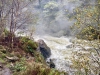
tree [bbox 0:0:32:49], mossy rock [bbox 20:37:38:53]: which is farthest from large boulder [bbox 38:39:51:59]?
tree [bbox 0:0:32:49]

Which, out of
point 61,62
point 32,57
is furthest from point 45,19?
point 32,57

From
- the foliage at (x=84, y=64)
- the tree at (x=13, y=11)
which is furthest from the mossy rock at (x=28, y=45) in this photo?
the foliage at (x=84, y=64)

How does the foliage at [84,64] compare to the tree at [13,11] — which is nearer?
the foliage at [84,64]

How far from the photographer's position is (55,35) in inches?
1101

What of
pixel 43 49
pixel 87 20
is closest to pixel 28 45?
pixel 43 49

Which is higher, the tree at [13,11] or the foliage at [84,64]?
the tree at [13,11]

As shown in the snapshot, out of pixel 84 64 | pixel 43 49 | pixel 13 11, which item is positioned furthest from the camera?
pixel 43 49

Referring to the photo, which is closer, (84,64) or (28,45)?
(84,64)

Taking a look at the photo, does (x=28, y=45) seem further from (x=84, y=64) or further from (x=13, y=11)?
(x=84, y=64)

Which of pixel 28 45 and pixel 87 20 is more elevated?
pixel 87 20

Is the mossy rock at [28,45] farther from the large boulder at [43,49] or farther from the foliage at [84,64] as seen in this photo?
the foliage at [84,64]

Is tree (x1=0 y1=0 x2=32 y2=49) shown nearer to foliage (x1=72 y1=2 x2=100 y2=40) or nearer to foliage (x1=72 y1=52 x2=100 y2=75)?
foliage (x1=72 y1=2 x2=100 y2=40)

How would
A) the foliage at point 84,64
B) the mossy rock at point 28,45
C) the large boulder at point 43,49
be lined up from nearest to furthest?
the foliage at point 84,64 < the mossy rock at point 28,45 < the large boulder at point 43,49

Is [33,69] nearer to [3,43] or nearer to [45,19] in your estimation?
[3,43]
